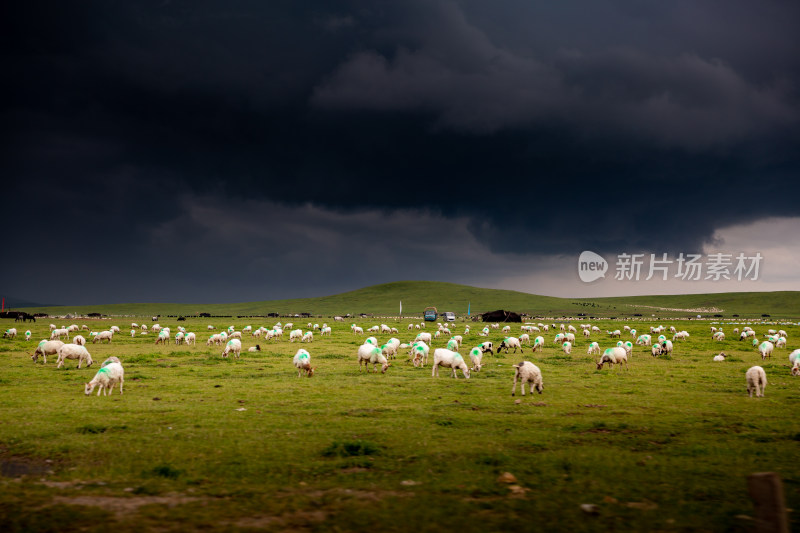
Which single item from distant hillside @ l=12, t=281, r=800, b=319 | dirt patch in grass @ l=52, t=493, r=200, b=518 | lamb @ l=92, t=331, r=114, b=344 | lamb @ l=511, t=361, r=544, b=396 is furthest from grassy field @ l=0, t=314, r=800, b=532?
distant hillside @ l=12, t=281, r=800, b=319

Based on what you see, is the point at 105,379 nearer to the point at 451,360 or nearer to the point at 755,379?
the point at 451,360

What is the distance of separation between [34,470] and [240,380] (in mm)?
13431

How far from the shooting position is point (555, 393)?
63.4ft

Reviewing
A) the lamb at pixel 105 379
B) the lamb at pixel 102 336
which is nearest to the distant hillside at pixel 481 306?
the lamb at pixel 102 336

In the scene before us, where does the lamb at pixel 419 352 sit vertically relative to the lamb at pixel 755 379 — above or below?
below

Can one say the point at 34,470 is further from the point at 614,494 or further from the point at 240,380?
the point at 240,380

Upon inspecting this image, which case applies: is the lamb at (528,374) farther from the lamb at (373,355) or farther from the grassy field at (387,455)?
the lamb at (373,355)

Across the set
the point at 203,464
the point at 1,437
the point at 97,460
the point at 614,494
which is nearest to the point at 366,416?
the point at 203,464

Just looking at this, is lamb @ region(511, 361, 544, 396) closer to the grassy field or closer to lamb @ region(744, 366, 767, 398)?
the grassy field

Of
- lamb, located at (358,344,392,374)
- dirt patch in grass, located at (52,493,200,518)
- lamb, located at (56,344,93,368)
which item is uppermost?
lamb, located at (358,344,392,374)

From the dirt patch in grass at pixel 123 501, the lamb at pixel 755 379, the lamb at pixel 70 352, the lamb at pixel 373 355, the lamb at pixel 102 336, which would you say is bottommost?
the lamb at pixel 102 336

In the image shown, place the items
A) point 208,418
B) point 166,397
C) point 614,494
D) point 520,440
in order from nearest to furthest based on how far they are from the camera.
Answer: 1. point 614,494
2. point 520,440
3. point 208,418
4. point 166,397

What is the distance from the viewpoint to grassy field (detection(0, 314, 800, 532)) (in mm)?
7461

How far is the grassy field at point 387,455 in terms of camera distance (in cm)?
746
